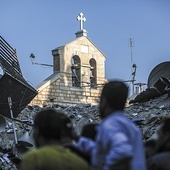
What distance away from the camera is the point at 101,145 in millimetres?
3613

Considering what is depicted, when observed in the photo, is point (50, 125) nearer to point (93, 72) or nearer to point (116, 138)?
point (116, 138)

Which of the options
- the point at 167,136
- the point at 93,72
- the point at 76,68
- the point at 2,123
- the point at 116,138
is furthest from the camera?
the point at 93,72

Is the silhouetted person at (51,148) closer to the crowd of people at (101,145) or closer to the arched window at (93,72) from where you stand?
the crowd of people at (101,145)

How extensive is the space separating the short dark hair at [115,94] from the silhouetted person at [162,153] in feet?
1.20

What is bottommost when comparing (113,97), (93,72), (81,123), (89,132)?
(81,123)

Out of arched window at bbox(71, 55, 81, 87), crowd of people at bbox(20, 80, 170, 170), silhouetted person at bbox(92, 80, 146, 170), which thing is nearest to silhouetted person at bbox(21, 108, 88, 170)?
crowd of people at bbox(20, 80, 170, 170)

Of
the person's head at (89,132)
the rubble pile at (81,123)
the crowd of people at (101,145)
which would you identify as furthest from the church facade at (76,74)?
the crowd of people at (101,145)

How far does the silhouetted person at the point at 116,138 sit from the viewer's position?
11.5ft

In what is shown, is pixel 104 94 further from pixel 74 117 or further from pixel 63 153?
pixel 74 117

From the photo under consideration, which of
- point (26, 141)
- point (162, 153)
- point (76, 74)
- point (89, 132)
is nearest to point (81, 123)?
point (26, 141)

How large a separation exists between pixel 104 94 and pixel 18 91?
14981 mm

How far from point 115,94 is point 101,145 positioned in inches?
11.6

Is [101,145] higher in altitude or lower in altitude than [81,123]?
higher

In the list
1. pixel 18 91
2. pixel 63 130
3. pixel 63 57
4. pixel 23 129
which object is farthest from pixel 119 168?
pixel 63 57
